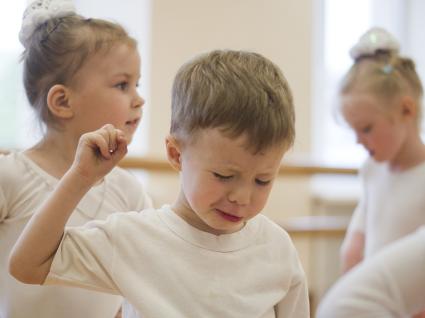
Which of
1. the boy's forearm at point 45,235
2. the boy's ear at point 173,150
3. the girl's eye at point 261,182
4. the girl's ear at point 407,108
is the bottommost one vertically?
the girl's ear at point 407,108

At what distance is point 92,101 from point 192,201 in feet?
1.56

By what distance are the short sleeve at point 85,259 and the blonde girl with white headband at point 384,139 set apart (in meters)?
1.22

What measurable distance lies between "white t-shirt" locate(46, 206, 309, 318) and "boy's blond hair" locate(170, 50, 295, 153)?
0.18m

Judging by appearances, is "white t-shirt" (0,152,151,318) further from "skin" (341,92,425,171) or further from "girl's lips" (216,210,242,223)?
"skin" (341,92,425,171)

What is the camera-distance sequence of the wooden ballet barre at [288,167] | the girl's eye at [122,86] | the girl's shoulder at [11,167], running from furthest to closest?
1. the wooden ballet barre at [288,167]
2. the girl's eye at [122,86]
3. the girl's shoulder at [11,167]

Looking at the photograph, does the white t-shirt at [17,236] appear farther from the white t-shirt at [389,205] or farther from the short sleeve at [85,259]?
the white t-shirt at [389,205]

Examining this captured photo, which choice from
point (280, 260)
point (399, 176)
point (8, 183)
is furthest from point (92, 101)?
point (399, 176)

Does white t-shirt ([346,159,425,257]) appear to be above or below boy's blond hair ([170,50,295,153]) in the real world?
below

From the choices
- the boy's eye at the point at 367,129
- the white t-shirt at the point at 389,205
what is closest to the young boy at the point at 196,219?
the white t-shirt at the point at 389,205

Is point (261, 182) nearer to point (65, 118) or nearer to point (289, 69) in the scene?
point (65, 118)

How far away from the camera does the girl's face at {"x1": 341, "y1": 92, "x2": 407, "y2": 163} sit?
6.81 ft

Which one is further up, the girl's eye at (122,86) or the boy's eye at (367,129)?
the girl's eye at (122,86)

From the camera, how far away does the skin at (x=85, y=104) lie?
4.61 feet

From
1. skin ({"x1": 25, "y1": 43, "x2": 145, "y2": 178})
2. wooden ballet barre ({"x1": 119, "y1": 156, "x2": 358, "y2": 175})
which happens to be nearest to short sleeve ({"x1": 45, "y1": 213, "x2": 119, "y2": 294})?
skin ({"x1": 25, "y1": 43, "x2": 145, "y2": 178})
